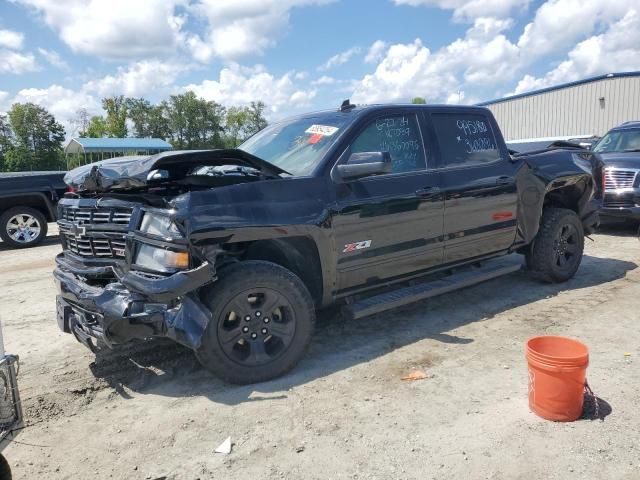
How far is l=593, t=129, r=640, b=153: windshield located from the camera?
10.1m

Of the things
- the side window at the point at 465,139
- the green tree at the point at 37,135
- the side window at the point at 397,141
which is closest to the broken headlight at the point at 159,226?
the side window at the point at 397,141

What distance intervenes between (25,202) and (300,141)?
25.8 ft

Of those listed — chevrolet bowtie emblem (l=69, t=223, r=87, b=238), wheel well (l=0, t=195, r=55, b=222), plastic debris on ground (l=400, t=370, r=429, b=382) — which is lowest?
plastic debris on ground (l=400, t=370, r=429, b=382)

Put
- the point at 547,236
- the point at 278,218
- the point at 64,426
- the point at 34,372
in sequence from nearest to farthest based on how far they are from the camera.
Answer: the point at 64,426 < the point at 278,218 < the point at 34,372 < the point at 547,236

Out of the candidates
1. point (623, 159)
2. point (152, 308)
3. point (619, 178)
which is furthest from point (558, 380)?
point (623, 159)

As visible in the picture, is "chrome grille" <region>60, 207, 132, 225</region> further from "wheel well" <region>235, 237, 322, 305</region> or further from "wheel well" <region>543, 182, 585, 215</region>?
"wheel well" <region>543, 182, 585, 215</region>

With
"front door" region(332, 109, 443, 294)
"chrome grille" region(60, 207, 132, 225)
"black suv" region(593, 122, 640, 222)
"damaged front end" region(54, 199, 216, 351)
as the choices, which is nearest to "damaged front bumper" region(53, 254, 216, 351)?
"damaged front end" region(54, 199, 216, 351)

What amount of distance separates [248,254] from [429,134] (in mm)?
2043

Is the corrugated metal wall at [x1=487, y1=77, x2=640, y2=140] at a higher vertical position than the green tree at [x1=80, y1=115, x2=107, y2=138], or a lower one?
lower

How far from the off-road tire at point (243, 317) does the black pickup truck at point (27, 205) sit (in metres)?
7.99

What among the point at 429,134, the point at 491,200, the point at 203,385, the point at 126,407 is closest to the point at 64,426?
the point at 126,407

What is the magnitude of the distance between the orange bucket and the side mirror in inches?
62.1

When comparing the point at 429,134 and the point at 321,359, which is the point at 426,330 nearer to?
the point at 321,359

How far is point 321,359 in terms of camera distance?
13.4 ft
